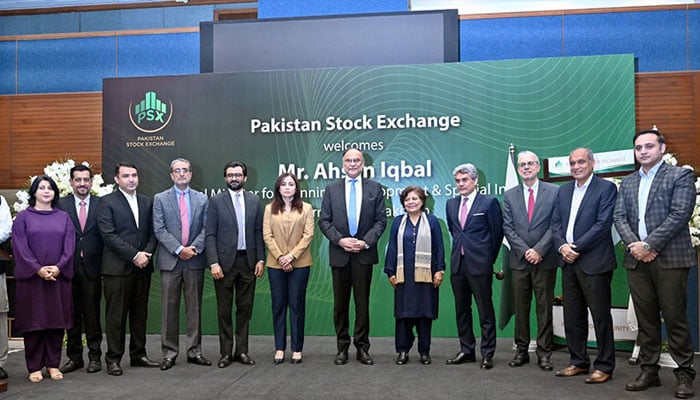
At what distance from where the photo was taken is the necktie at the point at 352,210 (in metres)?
5.09

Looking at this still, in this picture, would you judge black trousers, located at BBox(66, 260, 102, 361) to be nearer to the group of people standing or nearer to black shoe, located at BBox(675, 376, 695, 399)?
the group of people standing

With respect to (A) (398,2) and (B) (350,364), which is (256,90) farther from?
(B) (350,364)

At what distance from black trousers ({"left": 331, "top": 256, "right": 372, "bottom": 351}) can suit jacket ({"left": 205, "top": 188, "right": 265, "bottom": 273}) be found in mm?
640

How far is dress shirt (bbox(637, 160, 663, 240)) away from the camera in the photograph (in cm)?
411

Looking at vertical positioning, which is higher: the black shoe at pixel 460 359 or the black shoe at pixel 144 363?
the black shoe at pixel 460 359

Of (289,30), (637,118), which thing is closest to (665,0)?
(637,118)

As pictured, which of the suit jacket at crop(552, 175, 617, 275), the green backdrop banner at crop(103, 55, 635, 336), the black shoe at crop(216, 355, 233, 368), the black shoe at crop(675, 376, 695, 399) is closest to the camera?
the black shoe at crop(675, 376, 695, 399)

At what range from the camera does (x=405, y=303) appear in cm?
495

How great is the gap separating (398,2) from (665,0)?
2996 mm

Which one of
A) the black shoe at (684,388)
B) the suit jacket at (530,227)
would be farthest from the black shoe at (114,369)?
the black shoe at (684,388)

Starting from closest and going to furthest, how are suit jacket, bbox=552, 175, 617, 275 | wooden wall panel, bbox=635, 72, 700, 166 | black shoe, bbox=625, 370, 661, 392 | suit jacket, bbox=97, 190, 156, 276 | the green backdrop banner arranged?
black shoe, bbox=625, 370, 661, 392 → suit jacket, bbox=552, 175, 617, 275 → suit jacket, bbox=97, 190, 156, 276 → the green backdrop banner → wooden wall panel, bbox=635, 72, 700, 166

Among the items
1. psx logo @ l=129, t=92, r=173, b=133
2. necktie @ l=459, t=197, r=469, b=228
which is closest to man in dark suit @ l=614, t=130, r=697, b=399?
necktie @ l=459, t=197, r=469, b=228

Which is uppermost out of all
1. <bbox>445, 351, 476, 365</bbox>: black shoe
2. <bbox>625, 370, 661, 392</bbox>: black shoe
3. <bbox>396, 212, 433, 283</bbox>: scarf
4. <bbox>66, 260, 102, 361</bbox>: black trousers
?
<bbox>396, 212, 433, 283</bbox>: scarf

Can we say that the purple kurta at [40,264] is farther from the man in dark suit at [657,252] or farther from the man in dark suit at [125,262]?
the man in dark suit at [657,252]
